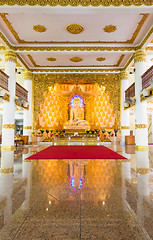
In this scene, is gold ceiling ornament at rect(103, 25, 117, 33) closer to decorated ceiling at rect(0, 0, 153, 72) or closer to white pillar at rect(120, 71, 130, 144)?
decorated ceiling at rect(0, 0, 153, 72)

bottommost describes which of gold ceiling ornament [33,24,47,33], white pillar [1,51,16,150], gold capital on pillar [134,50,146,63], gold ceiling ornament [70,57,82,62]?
white pillar [1,51,16,150]

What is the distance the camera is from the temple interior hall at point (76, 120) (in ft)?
4.98

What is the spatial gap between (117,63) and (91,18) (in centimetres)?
513

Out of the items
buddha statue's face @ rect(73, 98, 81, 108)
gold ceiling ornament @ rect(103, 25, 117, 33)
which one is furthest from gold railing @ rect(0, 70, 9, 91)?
buddha statue's face @ rect(73, 98, 81, 108)

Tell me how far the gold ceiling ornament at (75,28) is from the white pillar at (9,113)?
3362mm

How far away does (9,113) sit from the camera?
8484mm

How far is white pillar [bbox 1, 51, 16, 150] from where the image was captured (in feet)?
27.2

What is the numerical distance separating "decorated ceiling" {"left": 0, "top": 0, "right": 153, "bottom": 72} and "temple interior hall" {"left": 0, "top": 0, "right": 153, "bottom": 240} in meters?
0.04

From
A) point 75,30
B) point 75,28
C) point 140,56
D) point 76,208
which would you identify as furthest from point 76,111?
point 76,208

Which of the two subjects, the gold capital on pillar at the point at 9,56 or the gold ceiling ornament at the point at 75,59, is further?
the gold ceiling ornament at the point at 75,59

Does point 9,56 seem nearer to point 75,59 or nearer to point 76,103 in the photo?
point 75,59

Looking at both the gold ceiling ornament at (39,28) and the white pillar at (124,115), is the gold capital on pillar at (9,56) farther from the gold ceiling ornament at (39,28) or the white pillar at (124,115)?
the white pillar at (124,115)

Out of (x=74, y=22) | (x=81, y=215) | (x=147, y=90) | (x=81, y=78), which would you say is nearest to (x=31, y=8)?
(x=74, y=22)

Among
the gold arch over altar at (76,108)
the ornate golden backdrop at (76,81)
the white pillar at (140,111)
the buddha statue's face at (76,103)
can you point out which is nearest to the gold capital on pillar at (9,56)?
the ornate golden backdrop at (76,81)
